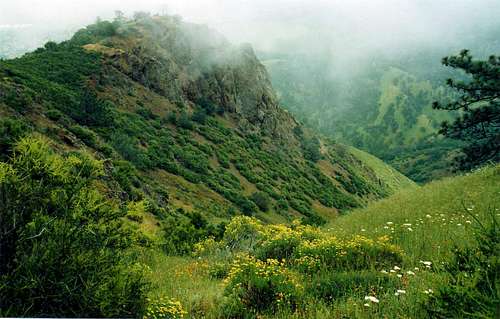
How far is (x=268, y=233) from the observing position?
1039 cm

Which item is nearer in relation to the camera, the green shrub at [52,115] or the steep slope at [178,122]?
the green shrub at [52,115]

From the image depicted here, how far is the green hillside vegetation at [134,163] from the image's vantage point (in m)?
4.06

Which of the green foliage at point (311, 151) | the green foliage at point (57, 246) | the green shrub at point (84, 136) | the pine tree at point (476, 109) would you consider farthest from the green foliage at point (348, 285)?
the green foliage at point (311, 151)

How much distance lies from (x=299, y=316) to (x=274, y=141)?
2850 inches

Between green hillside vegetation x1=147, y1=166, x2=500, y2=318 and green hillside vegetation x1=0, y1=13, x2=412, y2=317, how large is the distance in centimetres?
91

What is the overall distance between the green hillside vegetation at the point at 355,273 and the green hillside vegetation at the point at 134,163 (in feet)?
2.99

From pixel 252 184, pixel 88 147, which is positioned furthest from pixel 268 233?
pixel 252 184

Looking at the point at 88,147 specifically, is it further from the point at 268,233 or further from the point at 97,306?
Result: the point at 97,306

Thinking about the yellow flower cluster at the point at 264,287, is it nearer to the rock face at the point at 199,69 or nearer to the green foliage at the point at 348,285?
the green foliage at the point at 348,285

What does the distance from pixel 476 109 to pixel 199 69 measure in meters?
60.0

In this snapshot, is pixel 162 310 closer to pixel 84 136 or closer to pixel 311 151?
pixel 84 136

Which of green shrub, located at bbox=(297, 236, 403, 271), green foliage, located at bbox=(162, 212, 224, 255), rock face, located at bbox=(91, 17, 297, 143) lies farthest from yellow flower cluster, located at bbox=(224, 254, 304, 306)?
rock face, located at bbox=(91, 17, 297, 143)

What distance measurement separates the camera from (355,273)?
21.8ft

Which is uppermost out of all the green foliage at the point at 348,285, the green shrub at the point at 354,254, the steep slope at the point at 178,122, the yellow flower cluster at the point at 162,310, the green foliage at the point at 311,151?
the yellow flower cluster at the point at 162,310
